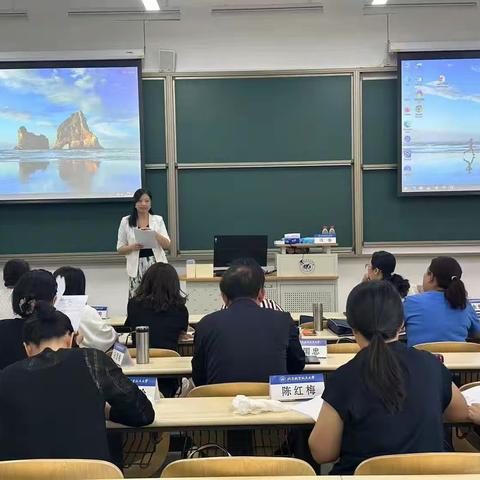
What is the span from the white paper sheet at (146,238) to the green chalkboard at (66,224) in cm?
81

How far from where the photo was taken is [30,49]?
6285mm

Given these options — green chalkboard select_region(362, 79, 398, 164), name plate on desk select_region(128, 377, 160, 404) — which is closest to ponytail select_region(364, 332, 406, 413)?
name plate on desk select_region(128, 377, 160, 404)

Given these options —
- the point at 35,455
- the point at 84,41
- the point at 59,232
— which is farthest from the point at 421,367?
the point at 84,41

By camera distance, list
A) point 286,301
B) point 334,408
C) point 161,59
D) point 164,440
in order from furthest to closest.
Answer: point 161,59, point 286,301, point 164,440, point 334,408

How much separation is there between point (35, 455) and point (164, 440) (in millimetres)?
1155

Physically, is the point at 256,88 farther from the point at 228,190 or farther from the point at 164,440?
the point at 164,440

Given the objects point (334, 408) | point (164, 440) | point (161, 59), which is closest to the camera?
point (334, 408)

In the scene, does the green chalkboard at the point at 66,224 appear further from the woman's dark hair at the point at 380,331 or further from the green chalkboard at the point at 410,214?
the woman's dark hair at the point at 380,331

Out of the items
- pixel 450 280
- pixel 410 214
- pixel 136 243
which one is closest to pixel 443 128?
pixel 410 214

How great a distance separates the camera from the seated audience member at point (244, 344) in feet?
8.00

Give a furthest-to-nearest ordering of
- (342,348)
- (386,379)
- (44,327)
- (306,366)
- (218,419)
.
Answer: (342,348) → (306,366) → (218,419) → (44,327) → (386,379)

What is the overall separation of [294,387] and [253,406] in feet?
0.74

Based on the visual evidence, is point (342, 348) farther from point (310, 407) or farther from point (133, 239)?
point (133, 239)

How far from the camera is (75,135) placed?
620 cm
